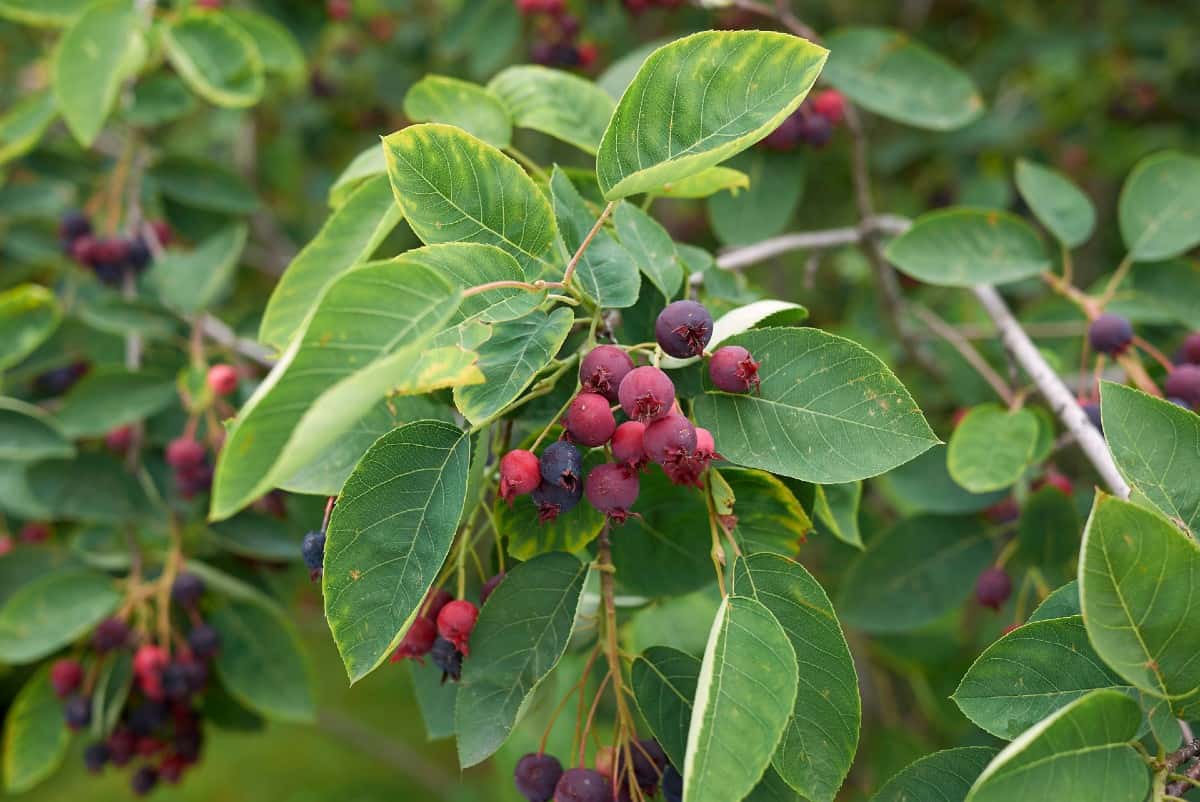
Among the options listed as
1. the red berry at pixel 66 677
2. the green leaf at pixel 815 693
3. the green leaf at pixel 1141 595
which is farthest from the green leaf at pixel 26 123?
the green leaf at pixel 1141 595

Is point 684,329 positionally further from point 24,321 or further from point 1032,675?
point 24,321

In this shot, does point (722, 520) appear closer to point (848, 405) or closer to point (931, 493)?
point (848, 405)

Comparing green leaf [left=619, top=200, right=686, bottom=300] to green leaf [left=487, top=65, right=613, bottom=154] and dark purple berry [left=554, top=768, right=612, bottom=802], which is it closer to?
green leaf [left=487, top=65, right=613, bottom=154]

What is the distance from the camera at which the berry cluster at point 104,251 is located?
2164 mm

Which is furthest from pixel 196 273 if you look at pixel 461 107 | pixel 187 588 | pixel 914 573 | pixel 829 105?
pixel 914 573

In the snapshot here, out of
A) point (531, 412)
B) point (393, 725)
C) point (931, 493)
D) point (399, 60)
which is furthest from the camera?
point (393, 725)

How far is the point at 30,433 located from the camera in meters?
1.84

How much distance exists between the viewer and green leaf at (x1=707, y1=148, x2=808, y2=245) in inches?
73.8

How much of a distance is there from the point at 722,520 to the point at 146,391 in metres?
1.40

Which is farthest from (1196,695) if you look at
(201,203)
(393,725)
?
(393,725)

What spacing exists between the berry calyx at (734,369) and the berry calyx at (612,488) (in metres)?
0.14

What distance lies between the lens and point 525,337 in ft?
3.18

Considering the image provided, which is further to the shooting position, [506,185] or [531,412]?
[531,412]

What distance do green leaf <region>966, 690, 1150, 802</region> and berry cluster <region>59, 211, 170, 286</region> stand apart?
2.05m
